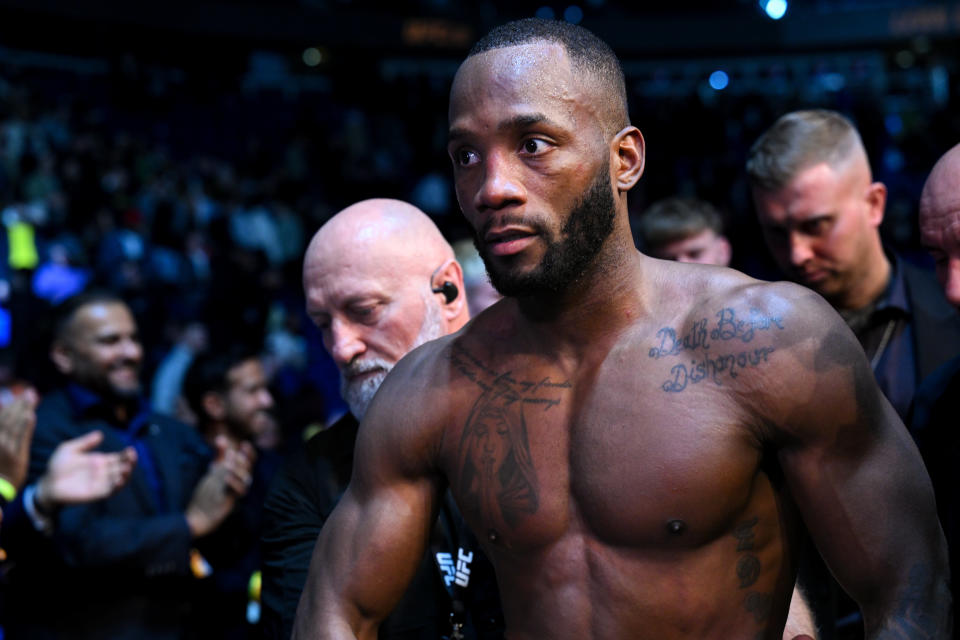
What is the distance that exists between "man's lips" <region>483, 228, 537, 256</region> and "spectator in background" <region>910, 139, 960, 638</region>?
89cm

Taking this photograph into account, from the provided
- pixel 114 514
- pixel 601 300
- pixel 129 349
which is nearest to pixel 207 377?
pixel 129 349

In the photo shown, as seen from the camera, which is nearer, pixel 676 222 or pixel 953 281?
pixel 953 281

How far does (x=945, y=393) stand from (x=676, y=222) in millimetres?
1503

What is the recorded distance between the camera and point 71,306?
4.04 meters

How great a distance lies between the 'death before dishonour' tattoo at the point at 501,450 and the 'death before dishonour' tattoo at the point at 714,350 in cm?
20

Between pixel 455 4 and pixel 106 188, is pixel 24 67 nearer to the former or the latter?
pixel 106 188

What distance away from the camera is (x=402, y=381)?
1.91 m

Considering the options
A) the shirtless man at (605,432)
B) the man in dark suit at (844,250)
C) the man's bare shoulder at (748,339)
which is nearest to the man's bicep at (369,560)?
the shirtless man at (605,432)

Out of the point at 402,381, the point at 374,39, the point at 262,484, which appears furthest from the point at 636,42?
the point at 402,381

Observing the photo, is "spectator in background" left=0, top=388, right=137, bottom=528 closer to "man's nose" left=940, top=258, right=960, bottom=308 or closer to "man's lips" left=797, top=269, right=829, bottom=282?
"man's lips" left=797, top=269, right=829, bottom=282

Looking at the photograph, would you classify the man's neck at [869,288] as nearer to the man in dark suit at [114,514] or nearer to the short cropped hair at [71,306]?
Answer: the man in dark suit at [114,514]

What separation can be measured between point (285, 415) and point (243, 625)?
2.37 metres

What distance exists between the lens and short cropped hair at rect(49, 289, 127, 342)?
3979 mm

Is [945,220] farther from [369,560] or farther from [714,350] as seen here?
[369,560]
